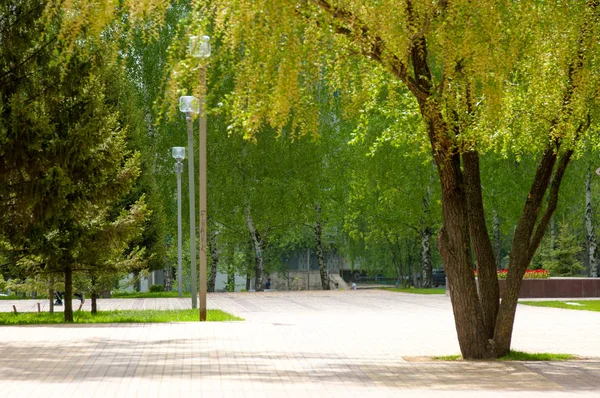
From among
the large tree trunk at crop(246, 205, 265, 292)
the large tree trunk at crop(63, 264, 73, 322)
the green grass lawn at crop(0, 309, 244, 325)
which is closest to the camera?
the green grass lawn at crop(0, 309, 244, 325)

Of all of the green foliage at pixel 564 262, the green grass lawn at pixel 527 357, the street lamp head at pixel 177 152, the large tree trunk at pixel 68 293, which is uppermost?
the street lamp head at pixel 177 152

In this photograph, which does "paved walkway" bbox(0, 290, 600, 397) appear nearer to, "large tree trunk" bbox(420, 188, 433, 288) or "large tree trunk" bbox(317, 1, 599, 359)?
"large tree trunk" bbox(317, 1, 599, 359)

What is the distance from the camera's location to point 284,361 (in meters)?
15.4

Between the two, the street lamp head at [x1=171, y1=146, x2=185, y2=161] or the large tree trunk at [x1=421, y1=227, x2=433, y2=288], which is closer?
the street lamp head at [x1=171, y1=146, x2=185, y2=161]

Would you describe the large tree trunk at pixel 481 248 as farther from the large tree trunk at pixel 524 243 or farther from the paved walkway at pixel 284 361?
the paved walkway at pixel 284 361

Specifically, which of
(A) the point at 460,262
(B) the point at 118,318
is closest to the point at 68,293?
(B) the point at 118,318

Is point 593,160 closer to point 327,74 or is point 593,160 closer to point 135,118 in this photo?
point 135,118

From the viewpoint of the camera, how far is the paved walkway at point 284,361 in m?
11.9

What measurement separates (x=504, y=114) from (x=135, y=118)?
2845 centimetres

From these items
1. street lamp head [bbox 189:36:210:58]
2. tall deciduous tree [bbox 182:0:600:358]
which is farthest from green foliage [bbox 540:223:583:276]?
street lamp head [bbox 189:36:210:58]

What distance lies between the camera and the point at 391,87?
15.6m

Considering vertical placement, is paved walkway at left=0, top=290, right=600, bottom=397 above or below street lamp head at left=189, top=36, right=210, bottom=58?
below

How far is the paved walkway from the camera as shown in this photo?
39.0 ft

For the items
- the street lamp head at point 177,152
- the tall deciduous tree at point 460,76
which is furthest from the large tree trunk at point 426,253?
the tall deciduous tree at point 460,76
